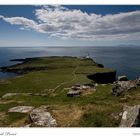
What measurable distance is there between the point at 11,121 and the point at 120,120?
23.6 ft

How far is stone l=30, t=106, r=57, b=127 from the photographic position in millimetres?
15545

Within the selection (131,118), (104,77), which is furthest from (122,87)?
(104,77)

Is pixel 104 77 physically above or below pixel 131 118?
below

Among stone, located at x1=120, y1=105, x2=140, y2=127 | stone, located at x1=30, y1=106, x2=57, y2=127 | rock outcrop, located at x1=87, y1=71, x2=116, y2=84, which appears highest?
stone, located at x1=120, y1=105, x2=140, y2=127

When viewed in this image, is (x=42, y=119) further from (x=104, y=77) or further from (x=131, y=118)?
(x=104, y=77)

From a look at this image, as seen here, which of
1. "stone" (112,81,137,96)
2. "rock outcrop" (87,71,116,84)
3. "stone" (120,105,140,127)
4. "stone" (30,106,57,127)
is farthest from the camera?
"rock outcrop" (87,71,116,84)

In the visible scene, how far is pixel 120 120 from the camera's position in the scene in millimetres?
14984

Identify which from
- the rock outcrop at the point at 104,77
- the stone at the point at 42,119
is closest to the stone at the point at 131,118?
the stone at the point at 42,119

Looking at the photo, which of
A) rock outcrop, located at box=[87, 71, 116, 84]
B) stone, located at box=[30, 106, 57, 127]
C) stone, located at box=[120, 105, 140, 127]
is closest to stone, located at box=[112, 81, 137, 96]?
stone, located at box=[30, 106, 57, 127]

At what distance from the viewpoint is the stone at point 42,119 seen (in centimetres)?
1555

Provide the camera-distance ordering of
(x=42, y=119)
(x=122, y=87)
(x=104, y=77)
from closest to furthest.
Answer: (x=42, y=119) < (x=122, y=87) < (x=104, y=77)

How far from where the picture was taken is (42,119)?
16.3 meters

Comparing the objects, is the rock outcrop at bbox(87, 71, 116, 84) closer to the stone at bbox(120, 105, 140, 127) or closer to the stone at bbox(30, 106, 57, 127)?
the stone at bbox(30, 106, 57, 127)
